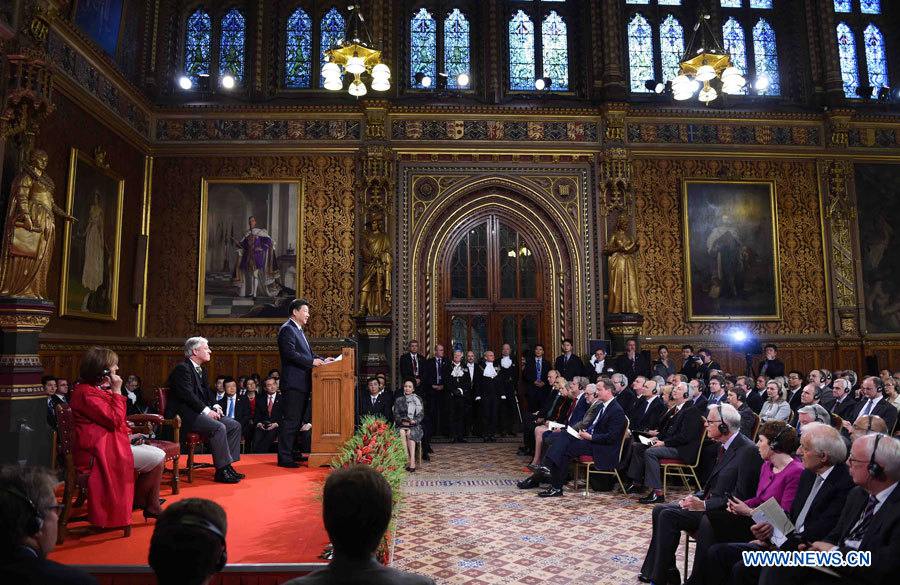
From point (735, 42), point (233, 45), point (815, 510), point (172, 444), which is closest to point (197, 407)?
point (172, 444)

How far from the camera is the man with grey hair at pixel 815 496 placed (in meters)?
3.48

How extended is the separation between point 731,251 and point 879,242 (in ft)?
11.4

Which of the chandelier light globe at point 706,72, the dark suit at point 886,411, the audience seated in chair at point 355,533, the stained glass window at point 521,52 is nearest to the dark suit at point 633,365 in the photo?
the dark suit at point 886,411

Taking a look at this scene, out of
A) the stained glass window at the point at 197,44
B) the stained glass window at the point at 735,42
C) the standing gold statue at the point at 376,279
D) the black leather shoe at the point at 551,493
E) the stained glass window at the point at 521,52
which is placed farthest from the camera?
the stained glass window at the point at 735,42

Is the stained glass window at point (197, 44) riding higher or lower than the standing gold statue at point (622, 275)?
higher

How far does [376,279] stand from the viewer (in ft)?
40.8

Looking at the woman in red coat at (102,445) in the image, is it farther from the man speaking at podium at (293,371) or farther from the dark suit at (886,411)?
the dark suit at (886,411)

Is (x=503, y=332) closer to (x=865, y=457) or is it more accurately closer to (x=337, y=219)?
(x=337, y=219)

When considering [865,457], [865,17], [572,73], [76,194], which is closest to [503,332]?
[572,73]

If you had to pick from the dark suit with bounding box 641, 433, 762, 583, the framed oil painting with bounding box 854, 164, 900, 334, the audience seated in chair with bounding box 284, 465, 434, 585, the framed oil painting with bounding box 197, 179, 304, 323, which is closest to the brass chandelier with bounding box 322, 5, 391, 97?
the dark suit with bounding box 641, 433, 762, 583

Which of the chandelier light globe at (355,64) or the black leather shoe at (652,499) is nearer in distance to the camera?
the chandelier light globe at (355,64)

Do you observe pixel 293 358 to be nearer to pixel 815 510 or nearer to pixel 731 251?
pixel 815 510

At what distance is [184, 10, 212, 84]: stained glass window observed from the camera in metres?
13.5

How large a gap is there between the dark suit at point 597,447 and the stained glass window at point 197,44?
11.2m
